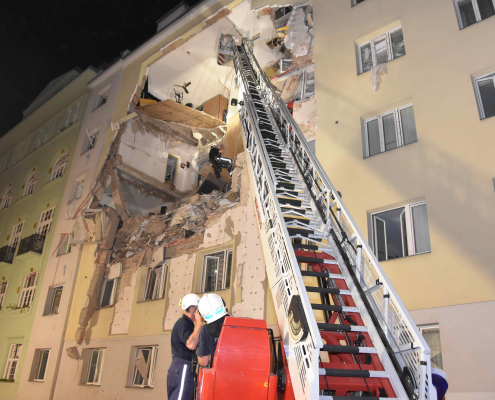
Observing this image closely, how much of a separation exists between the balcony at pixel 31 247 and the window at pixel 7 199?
6168 mm

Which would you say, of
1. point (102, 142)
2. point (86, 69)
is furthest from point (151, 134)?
point (86, 69)

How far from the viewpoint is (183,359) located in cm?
534

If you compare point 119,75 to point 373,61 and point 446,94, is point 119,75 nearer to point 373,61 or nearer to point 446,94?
point 373,61

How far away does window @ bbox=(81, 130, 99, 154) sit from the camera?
18.3m

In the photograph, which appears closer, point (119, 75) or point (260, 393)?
point (260, 393)

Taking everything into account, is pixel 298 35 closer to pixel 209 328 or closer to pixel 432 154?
pixel 432 154

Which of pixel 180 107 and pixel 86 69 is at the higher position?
pixel 86 69

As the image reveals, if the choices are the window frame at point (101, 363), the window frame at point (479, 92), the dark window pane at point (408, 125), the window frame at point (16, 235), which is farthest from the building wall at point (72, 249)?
the window frame at point (479, 92)

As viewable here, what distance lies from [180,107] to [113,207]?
15.5 feet

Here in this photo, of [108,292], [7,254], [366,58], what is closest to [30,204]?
[7,254]

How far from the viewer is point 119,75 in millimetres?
19047

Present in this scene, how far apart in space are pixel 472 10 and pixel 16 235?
68.3 ft

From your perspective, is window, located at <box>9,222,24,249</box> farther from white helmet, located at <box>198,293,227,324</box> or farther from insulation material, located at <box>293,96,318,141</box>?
white helmet, located at <box>198,293,227,324</box>

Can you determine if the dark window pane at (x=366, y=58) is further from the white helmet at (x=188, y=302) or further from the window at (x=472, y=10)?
the white helmet at (x=188, y=302)
